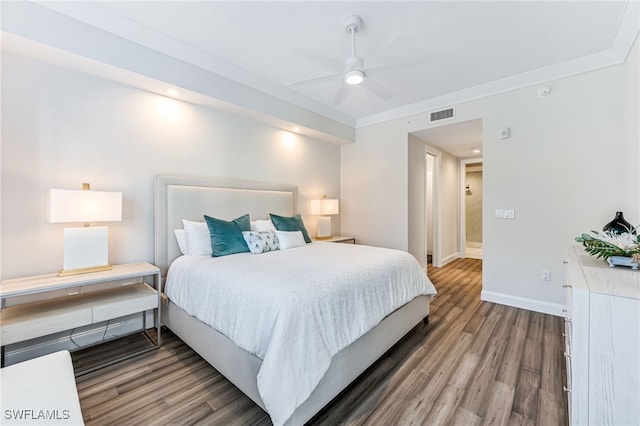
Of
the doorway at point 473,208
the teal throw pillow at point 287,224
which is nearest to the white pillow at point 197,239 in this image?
the teal throw pillow at point 287,224

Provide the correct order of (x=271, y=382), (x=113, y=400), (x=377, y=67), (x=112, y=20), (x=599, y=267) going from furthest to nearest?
(x=377, y=67), (x=112, y=20), (x=113, y=400), (x=599, y=267), (x=271, y=382)

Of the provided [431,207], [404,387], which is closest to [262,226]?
[404,387]

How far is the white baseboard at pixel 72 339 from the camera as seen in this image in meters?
2.11

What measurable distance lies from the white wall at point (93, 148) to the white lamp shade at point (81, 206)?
229mm

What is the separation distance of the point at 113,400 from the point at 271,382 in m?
1.25

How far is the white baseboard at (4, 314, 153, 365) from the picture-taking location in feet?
6.92

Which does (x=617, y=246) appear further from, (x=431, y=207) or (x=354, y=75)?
(x=431, y=207)

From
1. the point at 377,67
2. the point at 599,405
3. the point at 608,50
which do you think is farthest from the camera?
the point at 377,67

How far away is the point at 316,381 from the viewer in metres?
1.49

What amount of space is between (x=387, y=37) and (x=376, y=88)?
1.05m

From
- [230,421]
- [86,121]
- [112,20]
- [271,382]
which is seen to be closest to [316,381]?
[271,382]

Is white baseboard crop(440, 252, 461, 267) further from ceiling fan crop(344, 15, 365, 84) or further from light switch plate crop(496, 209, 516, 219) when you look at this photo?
ceiling fan crop(344, 15, 365, 84)

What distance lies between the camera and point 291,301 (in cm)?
153

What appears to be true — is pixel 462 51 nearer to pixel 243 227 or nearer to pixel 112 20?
pixel 243 227
